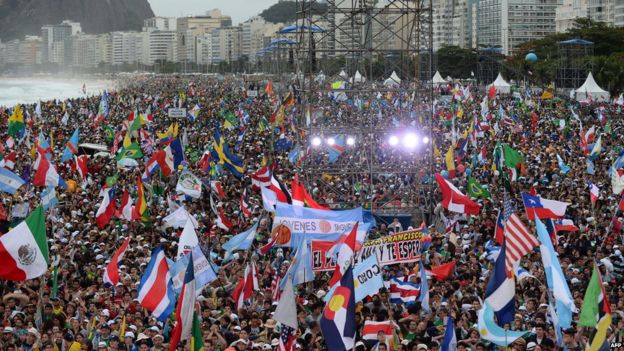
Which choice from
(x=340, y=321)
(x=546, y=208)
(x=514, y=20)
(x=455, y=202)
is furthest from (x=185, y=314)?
(x=514, y=20)

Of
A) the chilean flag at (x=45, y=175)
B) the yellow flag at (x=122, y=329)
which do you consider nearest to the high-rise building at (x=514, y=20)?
the chilean flag at (x=45, y=175)

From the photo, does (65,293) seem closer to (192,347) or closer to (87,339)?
(87,339)

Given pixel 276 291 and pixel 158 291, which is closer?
pixel 158 291

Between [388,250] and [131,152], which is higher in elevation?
[131,152]

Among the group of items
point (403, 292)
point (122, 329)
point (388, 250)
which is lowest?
point (122, 329)

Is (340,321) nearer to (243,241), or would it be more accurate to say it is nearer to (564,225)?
(243,241)

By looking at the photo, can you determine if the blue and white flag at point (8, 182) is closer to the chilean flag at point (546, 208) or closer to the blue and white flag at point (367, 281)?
the chilean flag at point (546, 208)
